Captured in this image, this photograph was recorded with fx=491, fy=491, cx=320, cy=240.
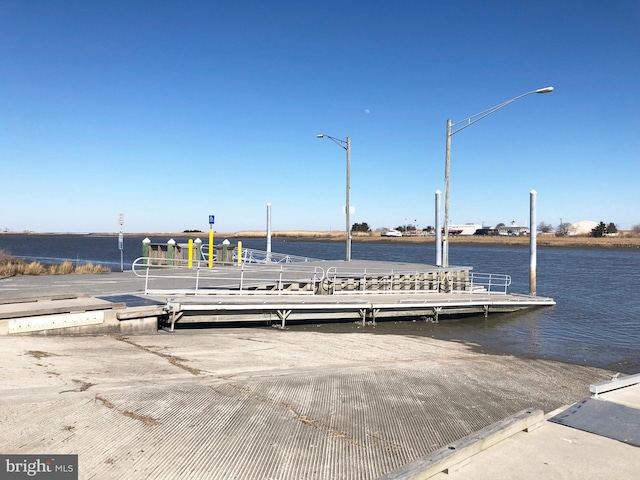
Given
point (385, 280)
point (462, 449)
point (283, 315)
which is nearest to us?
point (462, 449)

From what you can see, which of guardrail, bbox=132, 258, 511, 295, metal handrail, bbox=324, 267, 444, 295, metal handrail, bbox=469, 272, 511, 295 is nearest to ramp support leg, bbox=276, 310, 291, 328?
guardrail, bbox=132, 258, 511, 295

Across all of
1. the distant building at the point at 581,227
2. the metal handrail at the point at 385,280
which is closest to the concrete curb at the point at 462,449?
the metal handrail at the point at 385,280

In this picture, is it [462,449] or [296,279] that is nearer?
[462,449]

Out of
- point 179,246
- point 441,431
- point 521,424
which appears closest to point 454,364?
point 441,431

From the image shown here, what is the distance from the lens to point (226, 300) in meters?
13.3

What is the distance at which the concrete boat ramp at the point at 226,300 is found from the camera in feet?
34.0

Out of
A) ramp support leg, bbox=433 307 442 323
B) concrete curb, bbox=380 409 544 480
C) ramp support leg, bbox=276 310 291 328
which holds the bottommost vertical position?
ramp support leg, bbox=433 307 442 323

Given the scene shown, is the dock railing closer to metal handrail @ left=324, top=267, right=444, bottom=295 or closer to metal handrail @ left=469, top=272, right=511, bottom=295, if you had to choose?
metal handrail @ left=324, top=267, right=444, bottom=295

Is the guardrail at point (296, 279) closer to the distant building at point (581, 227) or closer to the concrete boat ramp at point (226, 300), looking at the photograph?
the concrete boat ramp at point (226, 300)

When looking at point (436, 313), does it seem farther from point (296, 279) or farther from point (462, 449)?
point (462, 449)

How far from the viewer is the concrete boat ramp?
10375 mm

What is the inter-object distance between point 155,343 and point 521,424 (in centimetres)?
716

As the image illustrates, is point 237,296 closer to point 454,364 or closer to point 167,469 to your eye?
point 454,364

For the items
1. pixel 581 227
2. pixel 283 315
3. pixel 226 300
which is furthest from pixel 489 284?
pixel 581 227
